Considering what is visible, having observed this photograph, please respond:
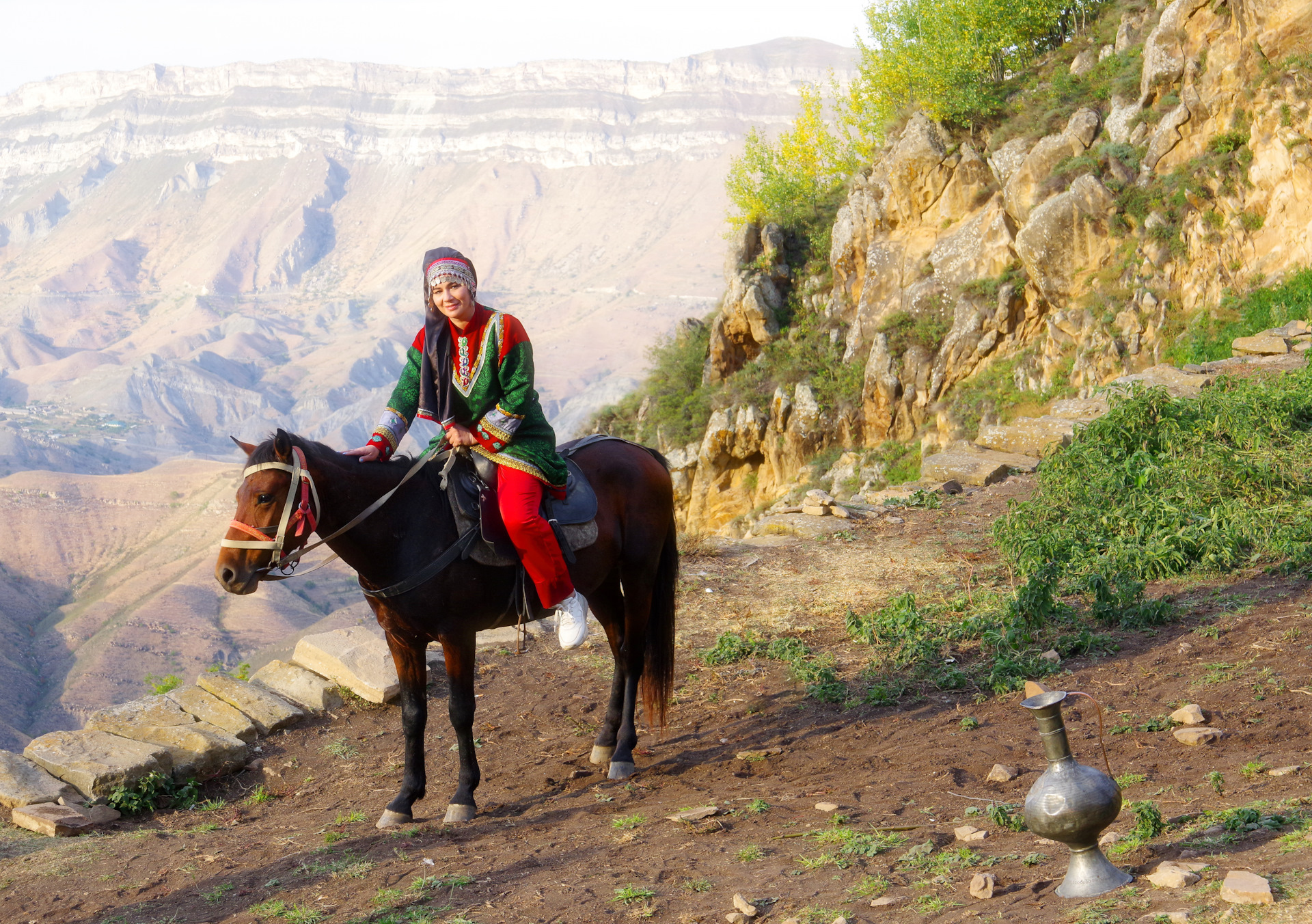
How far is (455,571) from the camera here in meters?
4.95

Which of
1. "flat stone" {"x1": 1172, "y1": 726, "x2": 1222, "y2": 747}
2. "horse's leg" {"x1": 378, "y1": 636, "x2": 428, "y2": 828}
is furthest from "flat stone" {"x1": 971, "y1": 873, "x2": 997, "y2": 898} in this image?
"horse's leg" {"x1": 378, "y1": 636, "x2": 428, "y2": 828}

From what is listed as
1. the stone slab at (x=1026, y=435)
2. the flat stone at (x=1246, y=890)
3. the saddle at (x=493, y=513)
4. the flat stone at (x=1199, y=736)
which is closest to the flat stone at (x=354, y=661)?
the saddle at (x=493, y=513)

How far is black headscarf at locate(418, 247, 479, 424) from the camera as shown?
16.7ft

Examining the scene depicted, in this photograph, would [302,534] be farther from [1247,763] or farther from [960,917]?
[1247,763]

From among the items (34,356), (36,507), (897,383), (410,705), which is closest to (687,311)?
(36,507)

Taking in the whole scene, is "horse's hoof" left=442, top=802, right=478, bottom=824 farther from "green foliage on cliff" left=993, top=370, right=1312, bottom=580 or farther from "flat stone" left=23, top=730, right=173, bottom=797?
"green foliage on cliff" left=993, top=370, right=1312, bottom=580

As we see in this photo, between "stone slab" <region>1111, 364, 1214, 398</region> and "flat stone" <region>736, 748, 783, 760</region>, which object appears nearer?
"flat stone" <region>736, 748, 783, 760</region>

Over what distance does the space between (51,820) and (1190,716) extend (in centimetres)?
621

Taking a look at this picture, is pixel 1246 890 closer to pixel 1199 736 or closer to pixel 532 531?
pixel 1199 736

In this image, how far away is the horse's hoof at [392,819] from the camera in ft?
16.4

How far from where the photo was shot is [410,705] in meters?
5.13

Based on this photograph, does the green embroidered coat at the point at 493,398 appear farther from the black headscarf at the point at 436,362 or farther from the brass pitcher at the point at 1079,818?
the brass pitcher at the point at 1079,818

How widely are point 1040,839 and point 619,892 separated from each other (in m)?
1.65

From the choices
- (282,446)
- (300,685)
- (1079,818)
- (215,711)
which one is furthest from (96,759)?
(1079,818)
